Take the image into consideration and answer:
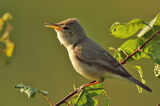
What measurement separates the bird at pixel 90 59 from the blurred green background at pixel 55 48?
1760 mm

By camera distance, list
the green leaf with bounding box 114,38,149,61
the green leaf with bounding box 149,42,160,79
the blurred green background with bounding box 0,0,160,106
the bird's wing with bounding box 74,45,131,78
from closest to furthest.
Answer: the green leaf with bounding box 149,42,160,79 < the green leaf with bounding box 114,38,149,61 < the bird's wing with bounding box 74,45,131,78 < the blurred green background with bounding box 0,0,160,106

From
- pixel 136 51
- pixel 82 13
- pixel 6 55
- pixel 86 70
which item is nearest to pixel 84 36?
pixel 86 70

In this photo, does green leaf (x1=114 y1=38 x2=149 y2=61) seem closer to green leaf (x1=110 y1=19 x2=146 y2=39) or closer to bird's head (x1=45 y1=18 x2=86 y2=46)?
green leaf (x1=110 y1=19 x2=146 y2=39)

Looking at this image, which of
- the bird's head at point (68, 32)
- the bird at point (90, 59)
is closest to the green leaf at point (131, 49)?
the bird at point (90, 59)

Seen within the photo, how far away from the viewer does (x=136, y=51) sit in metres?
2.79

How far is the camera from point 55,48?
645cm

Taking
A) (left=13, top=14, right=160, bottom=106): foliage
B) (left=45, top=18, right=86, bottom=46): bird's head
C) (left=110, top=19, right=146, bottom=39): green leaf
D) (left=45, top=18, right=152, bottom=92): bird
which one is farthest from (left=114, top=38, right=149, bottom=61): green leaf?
(left=45, top=18, right=86, bottom=46): bird's head

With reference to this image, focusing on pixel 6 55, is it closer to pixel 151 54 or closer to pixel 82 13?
pixel 151 54

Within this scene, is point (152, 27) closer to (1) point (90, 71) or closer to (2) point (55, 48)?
(1) point (90, 71)

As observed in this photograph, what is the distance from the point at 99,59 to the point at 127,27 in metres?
0.81

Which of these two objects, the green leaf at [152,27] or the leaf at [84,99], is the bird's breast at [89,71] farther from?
the green leaf at [152,27]

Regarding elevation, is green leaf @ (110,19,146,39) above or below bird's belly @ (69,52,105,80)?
above

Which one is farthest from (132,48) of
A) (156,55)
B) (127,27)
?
(156,55)

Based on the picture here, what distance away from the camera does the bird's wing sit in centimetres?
331
